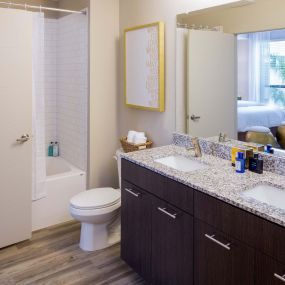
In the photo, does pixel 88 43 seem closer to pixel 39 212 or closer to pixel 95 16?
pixel 95 16

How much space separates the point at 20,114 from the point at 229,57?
1652mm

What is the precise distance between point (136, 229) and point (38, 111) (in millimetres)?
1448

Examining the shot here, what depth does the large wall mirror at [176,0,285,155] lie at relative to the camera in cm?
203

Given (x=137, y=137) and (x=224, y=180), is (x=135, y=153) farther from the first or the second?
(x=224, y=180)

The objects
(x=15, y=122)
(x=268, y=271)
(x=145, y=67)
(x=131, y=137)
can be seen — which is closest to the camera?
(x=268, y=271)

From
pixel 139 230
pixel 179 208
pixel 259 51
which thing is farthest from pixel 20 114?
pixel 259 51

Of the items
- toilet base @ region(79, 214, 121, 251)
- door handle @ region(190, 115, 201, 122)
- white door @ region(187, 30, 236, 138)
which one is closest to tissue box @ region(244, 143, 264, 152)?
white door @ region(187, 30, 236, 138)

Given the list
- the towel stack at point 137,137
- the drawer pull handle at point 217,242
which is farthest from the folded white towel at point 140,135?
the drawer pull handle at point 217,242

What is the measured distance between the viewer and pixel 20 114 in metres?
2.77

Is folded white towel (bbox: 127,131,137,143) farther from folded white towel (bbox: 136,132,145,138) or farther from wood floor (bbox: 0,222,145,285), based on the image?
wood floor (bbox: 0,222,145,285)

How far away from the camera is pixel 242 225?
1539mm

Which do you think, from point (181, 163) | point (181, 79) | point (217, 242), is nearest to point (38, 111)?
point (181, 79)

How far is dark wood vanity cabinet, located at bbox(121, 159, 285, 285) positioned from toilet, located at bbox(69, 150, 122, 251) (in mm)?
312

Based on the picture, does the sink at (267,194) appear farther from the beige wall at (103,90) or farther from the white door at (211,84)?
the beige wall at (103,90)
